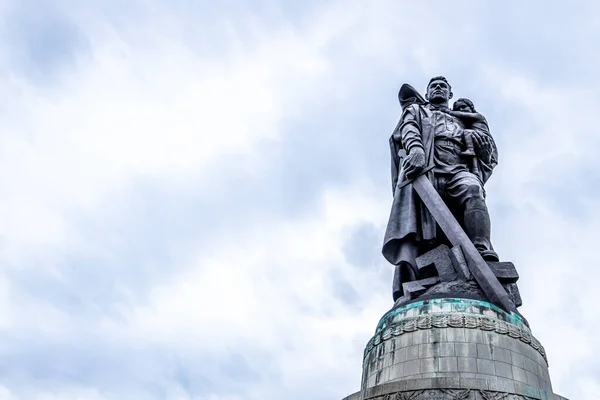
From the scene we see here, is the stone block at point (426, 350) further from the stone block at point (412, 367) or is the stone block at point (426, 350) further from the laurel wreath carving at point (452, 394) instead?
the laurel wreath carving at point (452, 394)

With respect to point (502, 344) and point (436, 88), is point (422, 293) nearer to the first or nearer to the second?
point (502, 344)

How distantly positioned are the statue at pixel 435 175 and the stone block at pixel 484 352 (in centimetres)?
259

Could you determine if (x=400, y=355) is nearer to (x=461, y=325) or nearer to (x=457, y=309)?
(x=461, y=325)

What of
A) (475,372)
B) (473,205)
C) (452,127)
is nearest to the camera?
(475,372)

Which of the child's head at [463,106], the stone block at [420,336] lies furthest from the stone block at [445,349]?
the child's head at [463,106]

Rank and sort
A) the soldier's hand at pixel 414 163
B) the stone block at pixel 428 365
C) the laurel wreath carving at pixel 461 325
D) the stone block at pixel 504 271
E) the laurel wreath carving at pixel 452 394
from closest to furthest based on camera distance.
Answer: the laurel wreath carving at pixel 452 394, the stone block at pixel 428 365, the laurel wreath carving at pixel 461 325, the stone block at pixel 504 271, the soldier's hand at pixel 414 163

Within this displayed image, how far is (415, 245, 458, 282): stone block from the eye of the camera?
13.5 metres

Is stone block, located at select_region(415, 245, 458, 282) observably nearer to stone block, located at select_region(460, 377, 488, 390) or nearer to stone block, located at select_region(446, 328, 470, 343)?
stone block, located at select_region(446, 328, 470, 343)

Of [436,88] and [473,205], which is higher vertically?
[436,88]

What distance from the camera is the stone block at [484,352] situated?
11602 millimetres

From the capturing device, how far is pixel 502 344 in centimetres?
1188

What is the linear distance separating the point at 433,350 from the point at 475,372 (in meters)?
0.76

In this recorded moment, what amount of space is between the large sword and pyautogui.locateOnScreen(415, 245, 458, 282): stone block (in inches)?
11.4

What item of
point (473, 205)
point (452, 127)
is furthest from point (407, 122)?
Result: point (473, 205)
